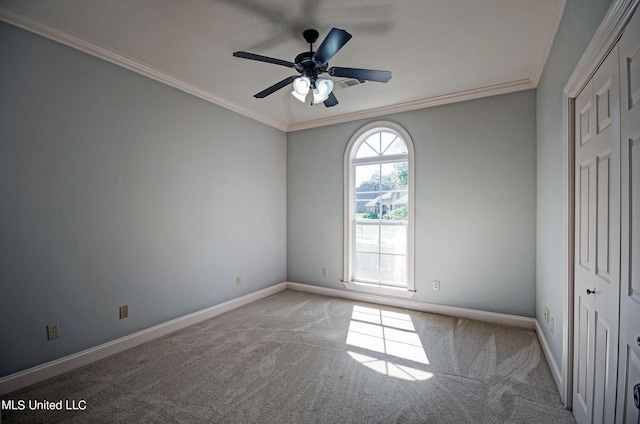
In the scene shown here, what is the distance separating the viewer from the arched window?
4023 millimetres

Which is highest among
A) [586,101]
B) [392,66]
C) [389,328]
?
[392,66]

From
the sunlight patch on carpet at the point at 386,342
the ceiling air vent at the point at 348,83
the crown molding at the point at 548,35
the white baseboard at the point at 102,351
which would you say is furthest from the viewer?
the ceiling air vent at the point at 348,83

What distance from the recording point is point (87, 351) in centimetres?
251

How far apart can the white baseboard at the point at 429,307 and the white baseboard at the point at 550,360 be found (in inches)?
9.2

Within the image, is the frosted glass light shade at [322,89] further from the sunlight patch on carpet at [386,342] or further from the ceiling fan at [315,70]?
the sunlight patch on carpet at [386,342]

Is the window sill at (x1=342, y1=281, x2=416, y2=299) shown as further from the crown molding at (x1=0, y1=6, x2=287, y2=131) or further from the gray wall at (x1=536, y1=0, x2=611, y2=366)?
the crown molding at (x1=0, y1=6, x2=287, y2=131)

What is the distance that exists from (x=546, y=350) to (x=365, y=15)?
3.20 meters

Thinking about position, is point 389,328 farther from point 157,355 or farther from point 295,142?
point 295,142

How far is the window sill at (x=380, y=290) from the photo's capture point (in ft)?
12.9

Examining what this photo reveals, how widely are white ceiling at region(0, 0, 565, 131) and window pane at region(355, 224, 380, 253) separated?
192 cm

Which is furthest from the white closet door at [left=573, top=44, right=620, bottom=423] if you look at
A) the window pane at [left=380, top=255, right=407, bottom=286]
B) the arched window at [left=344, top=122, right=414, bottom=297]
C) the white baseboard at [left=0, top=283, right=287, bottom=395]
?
the white baseboard at [left=0, top=283, right=287, bottom=395]

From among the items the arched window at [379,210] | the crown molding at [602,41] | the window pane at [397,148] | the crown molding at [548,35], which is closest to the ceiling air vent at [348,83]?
the arched window at [379,210]

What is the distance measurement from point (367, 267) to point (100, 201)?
3332 mm

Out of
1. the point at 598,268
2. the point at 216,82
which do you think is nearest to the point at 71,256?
the point at 216,82
